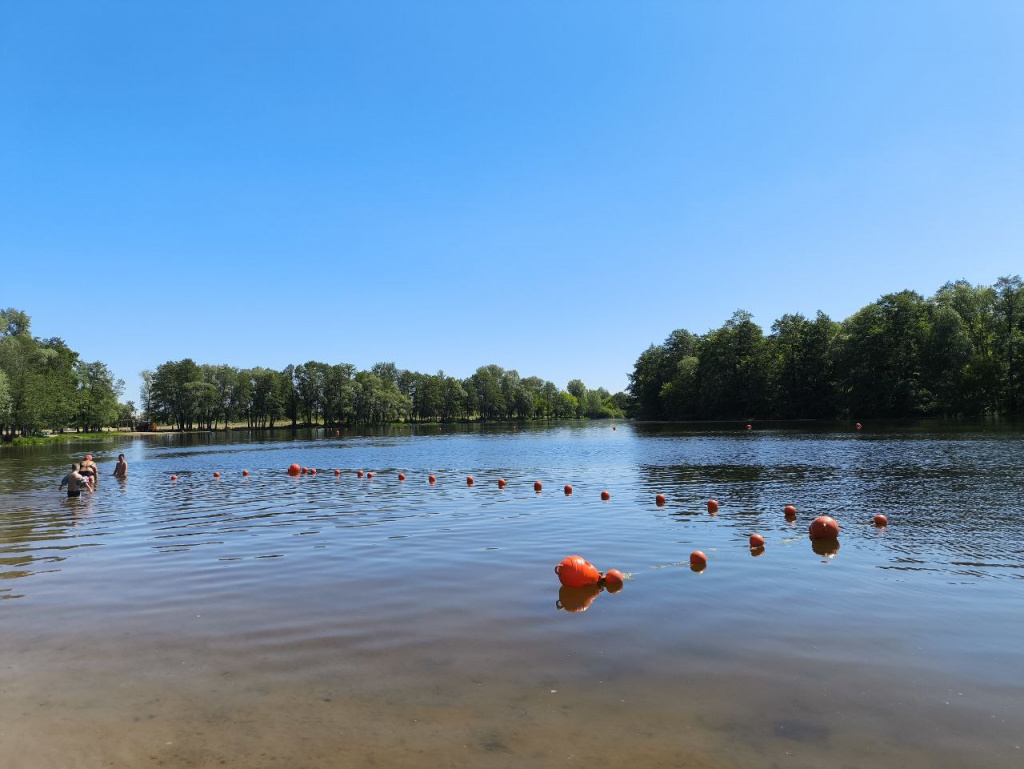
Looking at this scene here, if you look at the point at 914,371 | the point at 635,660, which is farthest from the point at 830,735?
the point at 914,371

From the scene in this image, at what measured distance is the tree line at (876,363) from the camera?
258 ft

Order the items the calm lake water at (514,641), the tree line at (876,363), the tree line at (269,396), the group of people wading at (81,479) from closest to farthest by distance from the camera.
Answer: the calm lake water at (514,641), the group of people wading at (81,479), the tree line at (876,363), the tree line at (269,396)

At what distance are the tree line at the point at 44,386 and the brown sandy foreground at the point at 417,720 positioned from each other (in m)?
78.1

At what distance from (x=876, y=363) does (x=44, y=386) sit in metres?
113

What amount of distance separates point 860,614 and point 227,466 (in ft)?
143

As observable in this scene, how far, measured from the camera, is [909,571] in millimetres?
12164

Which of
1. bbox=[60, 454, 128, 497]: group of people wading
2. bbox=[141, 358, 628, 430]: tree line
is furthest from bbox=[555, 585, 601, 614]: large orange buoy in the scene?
bbox=[141, 358, 628, 430]: tree line

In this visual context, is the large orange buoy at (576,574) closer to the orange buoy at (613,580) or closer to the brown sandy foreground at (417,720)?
the orange buoy at (613,580)

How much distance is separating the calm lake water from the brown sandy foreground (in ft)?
0.10

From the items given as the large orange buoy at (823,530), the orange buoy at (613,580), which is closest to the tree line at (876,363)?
the large orange buoy at (823,530)

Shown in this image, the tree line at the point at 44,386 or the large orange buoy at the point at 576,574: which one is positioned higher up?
the tree line at the point at 44,386

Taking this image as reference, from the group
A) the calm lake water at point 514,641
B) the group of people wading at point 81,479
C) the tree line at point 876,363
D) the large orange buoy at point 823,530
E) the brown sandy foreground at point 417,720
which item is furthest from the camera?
the tree line at point 876,363

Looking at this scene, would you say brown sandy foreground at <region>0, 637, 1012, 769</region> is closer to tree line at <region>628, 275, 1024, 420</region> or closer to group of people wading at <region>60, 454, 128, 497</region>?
group of people wading at <region>60, 454, 128, 497</region>

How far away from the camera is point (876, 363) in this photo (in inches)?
3529
